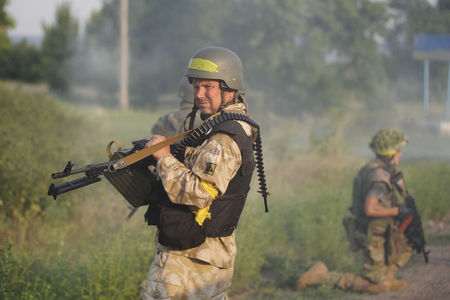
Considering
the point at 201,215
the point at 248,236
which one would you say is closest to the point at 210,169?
the point at 201,215

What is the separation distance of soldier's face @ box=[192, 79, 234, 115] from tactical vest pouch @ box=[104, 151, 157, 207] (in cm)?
44

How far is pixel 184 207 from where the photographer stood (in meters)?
3.01

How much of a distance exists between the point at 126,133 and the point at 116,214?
8775 mm

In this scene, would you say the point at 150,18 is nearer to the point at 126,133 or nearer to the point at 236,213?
the point at 126,133

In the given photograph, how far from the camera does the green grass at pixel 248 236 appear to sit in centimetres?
437

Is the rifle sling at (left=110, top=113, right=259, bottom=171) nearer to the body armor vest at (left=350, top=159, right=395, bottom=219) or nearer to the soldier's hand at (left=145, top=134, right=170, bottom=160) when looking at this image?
the soldier's hand at (left=145, top=134, right=170, bottom=160)

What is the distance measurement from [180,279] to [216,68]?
1.27 metres

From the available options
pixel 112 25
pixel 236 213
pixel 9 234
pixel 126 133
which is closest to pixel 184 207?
pixel 236 213

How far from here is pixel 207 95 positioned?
3.28 metres

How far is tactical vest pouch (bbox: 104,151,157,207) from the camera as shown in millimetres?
3211

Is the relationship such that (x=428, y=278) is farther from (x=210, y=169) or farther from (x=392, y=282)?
(x=210, y=169)

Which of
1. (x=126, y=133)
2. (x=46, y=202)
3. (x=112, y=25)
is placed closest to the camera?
(x=46, y=202)

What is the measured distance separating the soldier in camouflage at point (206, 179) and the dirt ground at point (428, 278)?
277 centimetres

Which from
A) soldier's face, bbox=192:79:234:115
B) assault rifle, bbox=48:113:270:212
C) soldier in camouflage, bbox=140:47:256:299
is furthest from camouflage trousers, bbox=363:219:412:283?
soldier's face, bbox=192:79:234:115
